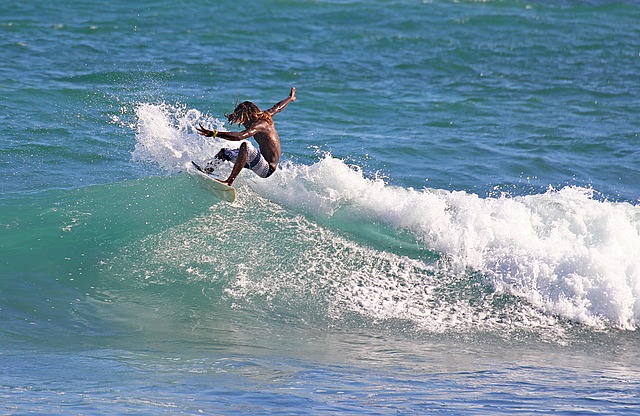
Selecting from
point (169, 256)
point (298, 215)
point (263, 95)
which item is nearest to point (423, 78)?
point (263, 95)

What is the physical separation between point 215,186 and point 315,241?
1.33 meters

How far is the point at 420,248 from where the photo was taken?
10430 mm

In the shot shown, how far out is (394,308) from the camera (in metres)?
9.21

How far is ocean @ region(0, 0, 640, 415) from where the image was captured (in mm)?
7039

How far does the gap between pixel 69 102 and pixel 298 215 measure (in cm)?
620

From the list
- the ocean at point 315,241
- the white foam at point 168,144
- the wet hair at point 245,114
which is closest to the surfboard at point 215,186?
the ocean at point 315,241

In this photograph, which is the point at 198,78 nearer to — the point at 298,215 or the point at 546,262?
the point at 298,215

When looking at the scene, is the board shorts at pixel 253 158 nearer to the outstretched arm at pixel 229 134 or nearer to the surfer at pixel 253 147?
the surfer at pixel 253 147

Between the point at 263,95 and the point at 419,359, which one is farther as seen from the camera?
the point at 263,95

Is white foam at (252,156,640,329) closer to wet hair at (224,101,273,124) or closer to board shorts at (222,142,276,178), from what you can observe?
board shorts at (222,142,276,178)

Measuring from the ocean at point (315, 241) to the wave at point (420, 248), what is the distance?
0.09 ft

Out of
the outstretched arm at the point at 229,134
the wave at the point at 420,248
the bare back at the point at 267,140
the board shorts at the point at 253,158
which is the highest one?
the outstretched arm at the point at 229,134

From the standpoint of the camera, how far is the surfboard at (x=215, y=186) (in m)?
10.2

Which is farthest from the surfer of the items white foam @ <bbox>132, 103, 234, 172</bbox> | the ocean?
white foam @ <bbox>132, 103, 234, 172</bbox>
